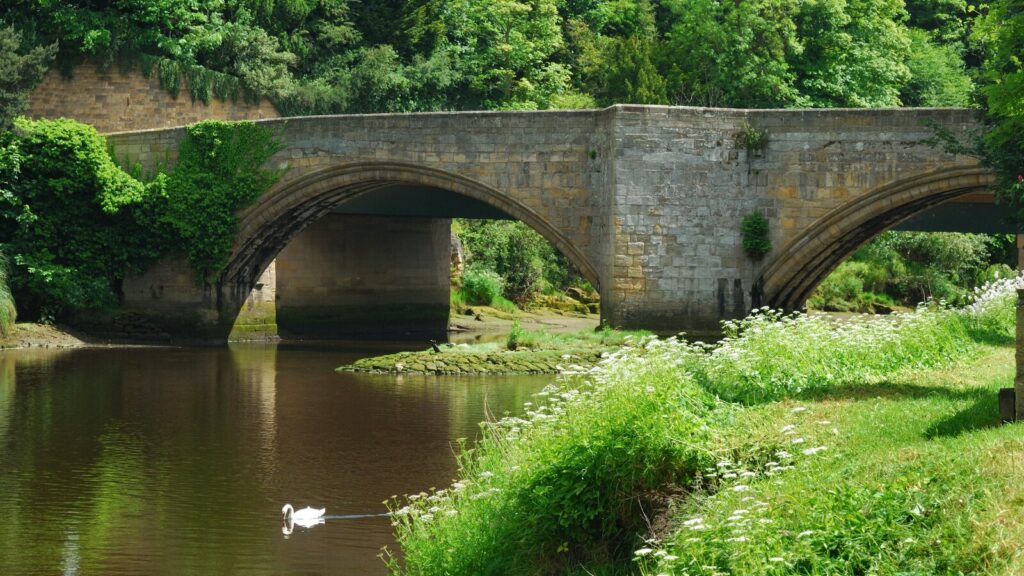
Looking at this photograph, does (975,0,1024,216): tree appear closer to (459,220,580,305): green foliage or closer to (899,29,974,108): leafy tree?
(459,220,580,305): green foliage

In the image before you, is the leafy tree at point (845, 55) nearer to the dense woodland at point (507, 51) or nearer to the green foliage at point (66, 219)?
the dense woodland at point (507, 51)

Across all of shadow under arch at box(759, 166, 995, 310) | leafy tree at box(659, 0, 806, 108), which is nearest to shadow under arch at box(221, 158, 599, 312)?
shadow under arch at box(759, 166, 995, 310)

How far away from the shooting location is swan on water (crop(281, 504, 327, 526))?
36.4ft

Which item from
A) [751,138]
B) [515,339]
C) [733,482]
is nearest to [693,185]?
[751,138]

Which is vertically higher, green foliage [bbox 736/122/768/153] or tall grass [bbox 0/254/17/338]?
green foliage [bbox 736/122/768/153]

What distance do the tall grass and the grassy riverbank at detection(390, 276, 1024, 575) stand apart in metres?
17.0

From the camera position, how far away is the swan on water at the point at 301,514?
11.1 metres

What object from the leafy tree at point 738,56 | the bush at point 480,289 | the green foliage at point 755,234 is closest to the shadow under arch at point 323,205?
the green foliage at point 755,234

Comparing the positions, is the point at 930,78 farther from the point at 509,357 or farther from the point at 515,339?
the point at 509,357

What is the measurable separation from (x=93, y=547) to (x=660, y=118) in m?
14.8

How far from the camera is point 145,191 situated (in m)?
27.7

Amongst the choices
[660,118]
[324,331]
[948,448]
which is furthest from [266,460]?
[324,331]

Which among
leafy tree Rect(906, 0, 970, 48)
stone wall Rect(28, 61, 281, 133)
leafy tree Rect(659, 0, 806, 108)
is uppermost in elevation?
leafy tree Rect(906, 0, 970, 48)

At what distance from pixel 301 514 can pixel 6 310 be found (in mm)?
16245
